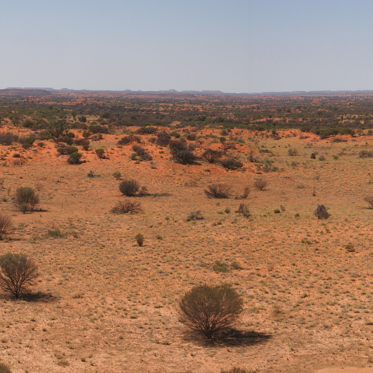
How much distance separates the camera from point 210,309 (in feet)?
32.7

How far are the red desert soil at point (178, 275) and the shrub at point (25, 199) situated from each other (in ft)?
2.45

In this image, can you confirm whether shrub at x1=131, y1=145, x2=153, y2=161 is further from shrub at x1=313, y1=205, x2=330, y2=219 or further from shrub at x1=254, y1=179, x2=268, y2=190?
shrub at x1=313, y1=205, x2=330, y2=219

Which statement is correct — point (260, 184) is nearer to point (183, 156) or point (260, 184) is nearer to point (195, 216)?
point (183, 156)

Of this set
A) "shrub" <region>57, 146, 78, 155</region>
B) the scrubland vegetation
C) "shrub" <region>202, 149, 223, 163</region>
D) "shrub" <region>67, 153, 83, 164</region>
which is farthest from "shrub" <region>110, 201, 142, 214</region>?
"shrub" <region>57, 146, 78, 155</region>

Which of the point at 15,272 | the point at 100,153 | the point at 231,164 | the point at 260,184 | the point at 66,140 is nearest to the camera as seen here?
the point at 15,272

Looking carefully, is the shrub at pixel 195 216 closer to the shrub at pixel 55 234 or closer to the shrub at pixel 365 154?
the shrub at pixel 55 234

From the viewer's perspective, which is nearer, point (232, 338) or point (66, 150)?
point (232, 338)

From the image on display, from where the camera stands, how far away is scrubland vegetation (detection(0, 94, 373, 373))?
910cm

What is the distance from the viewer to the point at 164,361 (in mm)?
8711

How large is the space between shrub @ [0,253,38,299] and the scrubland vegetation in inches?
1.9

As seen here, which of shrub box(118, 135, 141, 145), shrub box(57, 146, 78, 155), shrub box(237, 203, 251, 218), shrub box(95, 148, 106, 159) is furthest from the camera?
shrub box(118, 135, 141, 145)

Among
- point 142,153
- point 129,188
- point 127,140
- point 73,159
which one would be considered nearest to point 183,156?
point 142,153

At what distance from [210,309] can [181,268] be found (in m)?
5.52

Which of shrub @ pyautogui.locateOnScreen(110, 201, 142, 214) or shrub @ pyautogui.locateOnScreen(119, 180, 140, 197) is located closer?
shrub @ pyautogui.locateOnScreen(110, 201, 142, 214)
